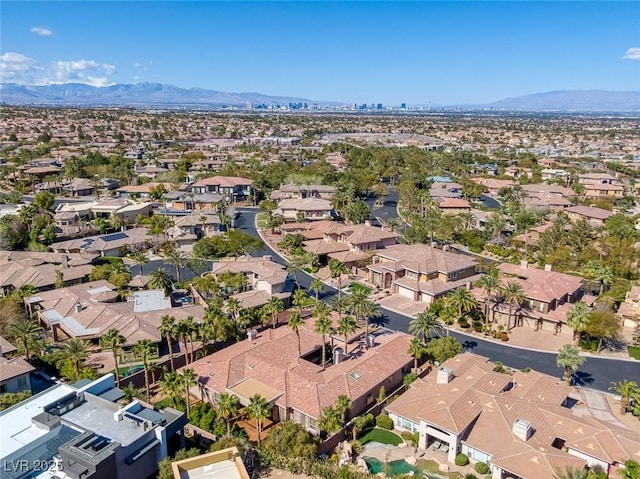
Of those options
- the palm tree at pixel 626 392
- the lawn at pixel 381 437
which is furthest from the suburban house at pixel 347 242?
the palm tree at pixel 626 392

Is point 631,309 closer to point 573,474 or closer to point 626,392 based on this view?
point 626,392

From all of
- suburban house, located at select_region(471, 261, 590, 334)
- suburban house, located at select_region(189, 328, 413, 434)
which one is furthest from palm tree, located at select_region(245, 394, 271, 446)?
suburban house, located at select_region(471, 261, 590, 334)

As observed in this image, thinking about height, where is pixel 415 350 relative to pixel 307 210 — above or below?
below

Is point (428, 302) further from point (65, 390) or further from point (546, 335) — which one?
point (65, 390)

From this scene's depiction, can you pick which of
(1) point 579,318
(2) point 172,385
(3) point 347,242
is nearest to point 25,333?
(2) point 172,385

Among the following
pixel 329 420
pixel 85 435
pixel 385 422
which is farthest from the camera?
pixel 385 422

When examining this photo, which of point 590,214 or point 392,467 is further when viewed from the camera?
point 590,214
